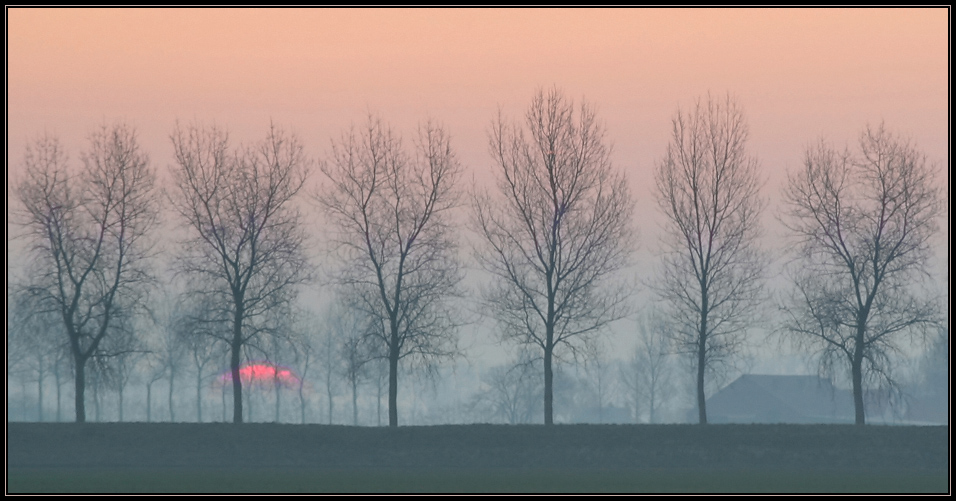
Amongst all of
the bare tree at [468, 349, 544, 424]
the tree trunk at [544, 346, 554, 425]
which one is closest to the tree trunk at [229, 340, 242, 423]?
the tree trunk at [544, 346, 554, 425]

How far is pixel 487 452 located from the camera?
37469 millimetres

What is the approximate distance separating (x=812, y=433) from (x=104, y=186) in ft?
95.5

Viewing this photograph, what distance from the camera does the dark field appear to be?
33.8 meters

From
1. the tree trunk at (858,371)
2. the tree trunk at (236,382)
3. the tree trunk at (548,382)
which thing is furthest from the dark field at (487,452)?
the tree trunk at (858,371)

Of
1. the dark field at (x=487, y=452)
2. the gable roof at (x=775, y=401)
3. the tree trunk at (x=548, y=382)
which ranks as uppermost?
the tree trunk at (x=548, y=382)

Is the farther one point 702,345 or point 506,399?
point 506,399

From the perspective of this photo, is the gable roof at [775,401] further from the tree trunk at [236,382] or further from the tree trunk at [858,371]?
→ the tree trunk at [236,382]

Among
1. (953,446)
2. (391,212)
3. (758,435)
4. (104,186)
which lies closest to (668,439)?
(758,435)

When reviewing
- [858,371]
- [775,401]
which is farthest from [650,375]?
[858,371]

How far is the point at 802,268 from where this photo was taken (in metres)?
43.1

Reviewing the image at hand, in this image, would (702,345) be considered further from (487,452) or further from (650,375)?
(650,375)

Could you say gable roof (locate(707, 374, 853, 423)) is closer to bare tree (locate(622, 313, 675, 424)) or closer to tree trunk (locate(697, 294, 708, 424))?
bare tree (locate(622, 313, 675, 424))

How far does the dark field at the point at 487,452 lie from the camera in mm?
33812

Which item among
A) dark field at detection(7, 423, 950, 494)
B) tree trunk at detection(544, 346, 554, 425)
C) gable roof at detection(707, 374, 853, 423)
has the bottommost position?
gable roof at detection(707, 374, 853, 423)
